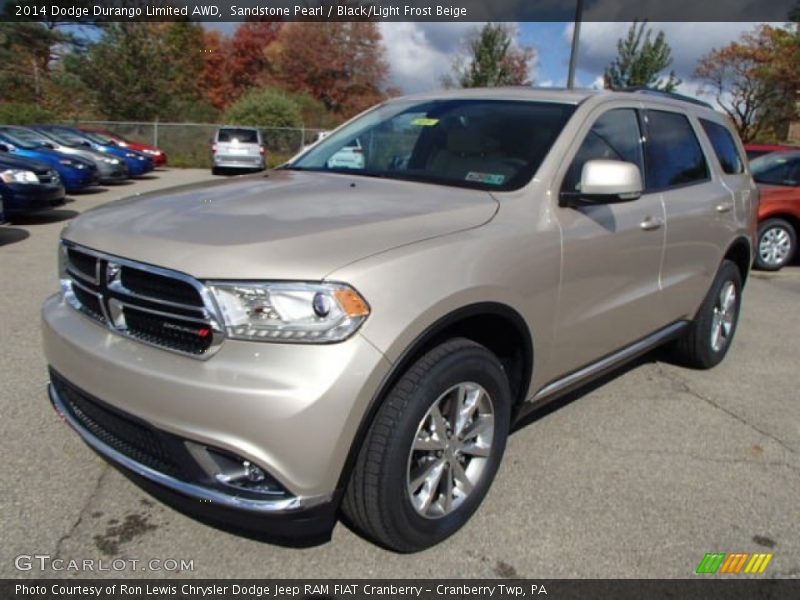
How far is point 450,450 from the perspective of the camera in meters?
2.54

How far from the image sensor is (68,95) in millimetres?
32969

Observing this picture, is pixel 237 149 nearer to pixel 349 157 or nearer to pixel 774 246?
pixel 774 246

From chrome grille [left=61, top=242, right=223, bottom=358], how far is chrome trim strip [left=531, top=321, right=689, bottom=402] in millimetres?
1617

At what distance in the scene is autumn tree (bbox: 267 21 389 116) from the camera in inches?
1753

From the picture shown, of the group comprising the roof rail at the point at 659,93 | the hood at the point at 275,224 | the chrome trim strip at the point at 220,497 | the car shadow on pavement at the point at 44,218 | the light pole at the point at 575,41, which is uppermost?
the light pole at the point at 575,41

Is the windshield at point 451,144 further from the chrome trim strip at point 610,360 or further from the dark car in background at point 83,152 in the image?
the dark car in background at point 83,152

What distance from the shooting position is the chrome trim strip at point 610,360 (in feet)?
10.2

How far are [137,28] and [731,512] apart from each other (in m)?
32.3

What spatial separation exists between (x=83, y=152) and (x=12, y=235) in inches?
309

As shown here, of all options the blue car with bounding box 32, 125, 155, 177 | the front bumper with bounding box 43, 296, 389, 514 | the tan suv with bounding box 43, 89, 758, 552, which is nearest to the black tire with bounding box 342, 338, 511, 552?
the tan suv with bounding box 43, 89, 758, 552

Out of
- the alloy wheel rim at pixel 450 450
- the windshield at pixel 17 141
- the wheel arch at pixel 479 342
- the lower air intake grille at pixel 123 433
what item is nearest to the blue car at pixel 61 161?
the windshield at pixel 17 141

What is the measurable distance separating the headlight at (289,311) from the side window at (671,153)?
238 centimetres

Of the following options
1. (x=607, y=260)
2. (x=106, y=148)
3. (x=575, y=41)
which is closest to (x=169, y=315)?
(x=607, y=260)

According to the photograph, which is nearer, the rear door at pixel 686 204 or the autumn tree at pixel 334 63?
the rear door at pixel 686 204
